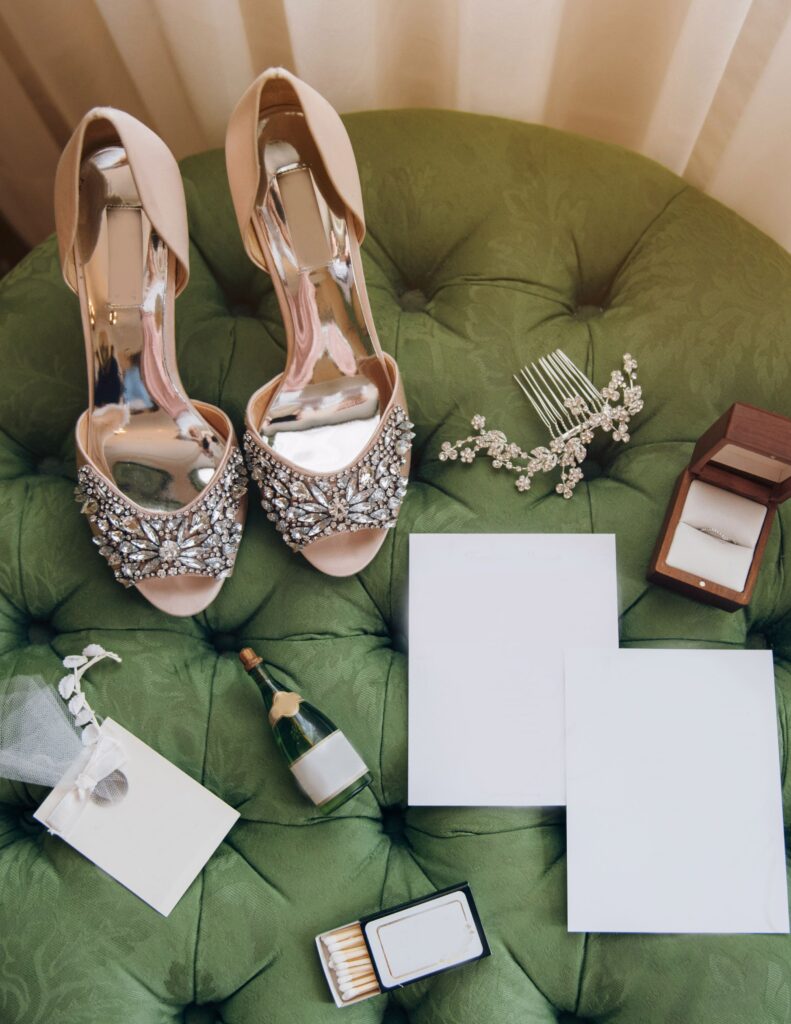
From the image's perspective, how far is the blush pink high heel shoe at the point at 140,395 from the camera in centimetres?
74

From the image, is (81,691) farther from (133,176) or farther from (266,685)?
(133,176)

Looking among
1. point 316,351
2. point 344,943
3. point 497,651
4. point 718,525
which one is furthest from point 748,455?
point 344,943

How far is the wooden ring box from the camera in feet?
2.38

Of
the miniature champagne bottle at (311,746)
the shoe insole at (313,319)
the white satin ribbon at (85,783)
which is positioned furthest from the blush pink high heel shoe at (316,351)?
the white satin ribbon at (85,783)

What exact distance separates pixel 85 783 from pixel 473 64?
701 millimetres

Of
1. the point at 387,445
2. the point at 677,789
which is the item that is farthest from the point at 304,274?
the point at 677,789

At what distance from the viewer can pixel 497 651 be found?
2.48ft

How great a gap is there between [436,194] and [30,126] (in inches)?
18.9

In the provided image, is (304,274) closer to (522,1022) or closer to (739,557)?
(739,557)

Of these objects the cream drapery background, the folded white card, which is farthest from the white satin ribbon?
the cream drapery background

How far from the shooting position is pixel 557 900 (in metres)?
0.71

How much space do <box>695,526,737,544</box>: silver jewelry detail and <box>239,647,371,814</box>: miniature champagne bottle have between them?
32 cm

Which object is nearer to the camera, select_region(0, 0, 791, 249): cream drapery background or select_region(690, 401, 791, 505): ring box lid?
select_region(690, 401, 791, 505): ring box lid

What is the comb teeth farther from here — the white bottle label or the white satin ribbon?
the white satin ribbon
